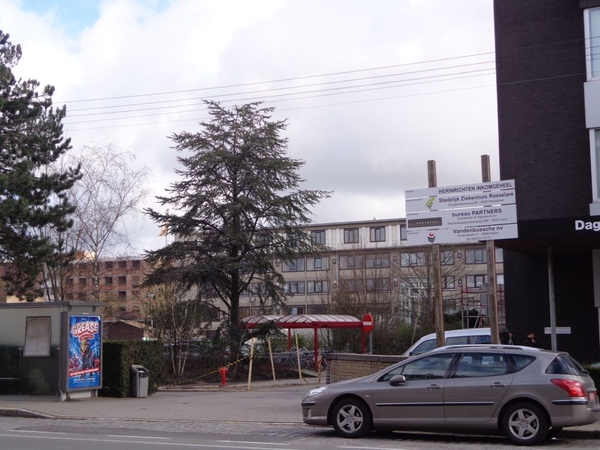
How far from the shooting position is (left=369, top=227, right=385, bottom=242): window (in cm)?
7662

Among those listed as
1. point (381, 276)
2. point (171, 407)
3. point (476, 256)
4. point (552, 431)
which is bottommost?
point (171, 407)

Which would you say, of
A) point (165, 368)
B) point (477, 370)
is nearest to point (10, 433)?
point (477, 370)

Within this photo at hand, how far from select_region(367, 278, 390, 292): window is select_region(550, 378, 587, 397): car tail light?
127 feet

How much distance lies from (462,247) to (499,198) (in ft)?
149

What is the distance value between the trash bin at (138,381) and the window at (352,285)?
28279 millimetres

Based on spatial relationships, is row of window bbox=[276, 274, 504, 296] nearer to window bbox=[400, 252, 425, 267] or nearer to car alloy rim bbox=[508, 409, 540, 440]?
window bbox=[400, 252, 425, 267]

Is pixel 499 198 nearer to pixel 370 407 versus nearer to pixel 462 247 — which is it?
pixel 370 407

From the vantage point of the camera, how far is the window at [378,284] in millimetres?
52341

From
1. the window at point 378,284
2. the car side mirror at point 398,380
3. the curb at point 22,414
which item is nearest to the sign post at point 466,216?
the car side mirror at point 398,380

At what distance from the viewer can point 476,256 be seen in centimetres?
6788

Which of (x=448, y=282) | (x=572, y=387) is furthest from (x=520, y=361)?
(x=448, y=282)

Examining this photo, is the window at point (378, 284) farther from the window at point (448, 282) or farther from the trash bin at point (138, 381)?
the trash bin at point (138, 381)

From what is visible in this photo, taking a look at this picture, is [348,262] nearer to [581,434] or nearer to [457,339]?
[457,339]

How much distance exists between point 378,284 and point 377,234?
23834 mm
